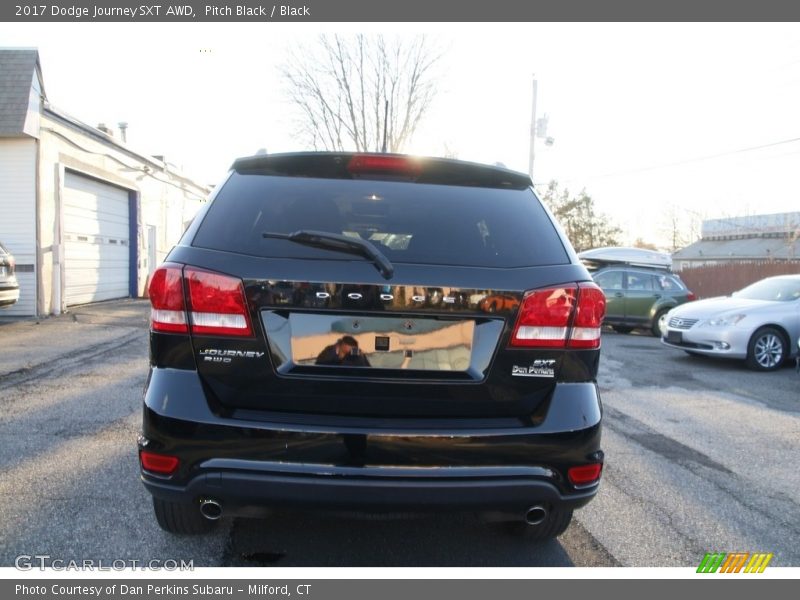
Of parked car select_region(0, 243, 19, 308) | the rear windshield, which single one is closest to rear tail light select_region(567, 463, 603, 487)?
the rear windshield

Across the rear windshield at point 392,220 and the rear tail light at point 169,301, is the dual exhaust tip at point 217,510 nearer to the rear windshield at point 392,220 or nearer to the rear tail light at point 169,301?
the rear tail light at point 169,301

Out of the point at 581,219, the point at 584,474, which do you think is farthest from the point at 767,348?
the point at 581,219

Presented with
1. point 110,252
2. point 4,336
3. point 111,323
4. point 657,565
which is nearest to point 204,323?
point 657,565

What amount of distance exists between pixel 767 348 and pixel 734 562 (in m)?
6.53

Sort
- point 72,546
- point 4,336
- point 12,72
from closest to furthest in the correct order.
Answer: point 72,546, point 4,336, point 12,72

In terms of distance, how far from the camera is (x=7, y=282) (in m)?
8.94

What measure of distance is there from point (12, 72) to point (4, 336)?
17.3ft

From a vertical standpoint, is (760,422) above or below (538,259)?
below

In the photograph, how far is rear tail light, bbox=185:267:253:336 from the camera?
2.03 meters

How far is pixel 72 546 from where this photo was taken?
257 cm

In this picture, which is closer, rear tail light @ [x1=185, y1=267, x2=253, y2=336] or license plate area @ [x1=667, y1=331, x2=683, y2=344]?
rear tail light @ [x1=185, y1=267, x2=253, y2=336]

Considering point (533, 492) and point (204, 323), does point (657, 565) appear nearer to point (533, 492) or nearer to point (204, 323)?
point (533, 492)

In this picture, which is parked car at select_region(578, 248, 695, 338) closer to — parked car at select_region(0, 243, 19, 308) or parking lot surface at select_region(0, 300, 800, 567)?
parking lot surface at select_region(0, 300, 800, 567)

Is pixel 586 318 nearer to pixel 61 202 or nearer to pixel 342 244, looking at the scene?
pixel 342 244
